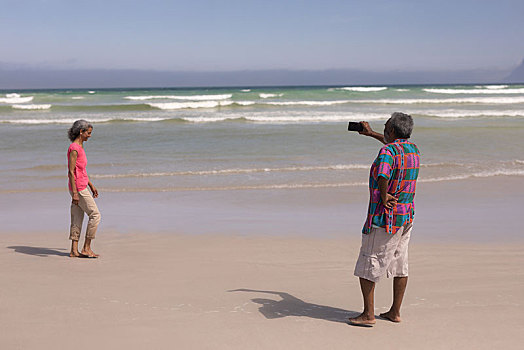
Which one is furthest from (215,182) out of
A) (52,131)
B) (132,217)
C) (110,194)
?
(52,131)

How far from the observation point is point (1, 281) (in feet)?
16.6

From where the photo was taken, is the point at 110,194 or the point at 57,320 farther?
the point at 110,194

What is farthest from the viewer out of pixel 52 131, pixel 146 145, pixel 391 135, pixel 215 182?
pixel 52 131

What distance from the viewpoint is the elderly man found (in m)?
3.62

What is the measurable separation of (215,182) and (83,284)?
18.3ft

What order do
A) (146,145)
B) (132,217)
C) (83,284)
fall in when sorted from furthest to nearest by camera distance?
(146,145)
(132,217)
(83,284)

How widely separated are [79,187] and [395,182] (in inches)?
142

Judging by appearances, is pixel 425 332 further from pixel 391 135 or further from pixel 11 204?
pixel 11 204

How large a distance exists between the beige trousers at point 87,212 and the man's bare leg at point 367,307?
3171mm

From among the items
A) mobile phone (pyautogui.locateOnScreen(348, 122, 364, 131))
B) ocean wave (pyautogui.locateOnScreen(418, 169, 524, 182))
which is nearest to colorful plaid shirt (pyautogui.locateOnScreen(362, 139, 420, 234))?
mobile phone (pyautogui.locateOnScreen(348, 122, 364, 131))

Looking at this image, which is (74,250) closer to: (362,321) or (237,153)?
(362,321)

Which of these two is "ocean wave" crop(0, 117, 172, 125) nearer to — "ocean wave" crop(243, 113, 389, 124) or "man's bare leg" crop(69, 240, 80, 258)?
"ocean wave" crop(243, 113, 389, 124)

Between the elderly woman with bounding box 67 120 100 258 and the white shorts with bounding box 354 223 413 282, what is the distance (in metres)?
3.29

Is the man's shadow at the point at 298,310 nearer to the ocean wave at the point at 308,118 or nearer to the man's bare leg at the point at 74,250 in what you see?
the man's bare leg at the point at 74,250
